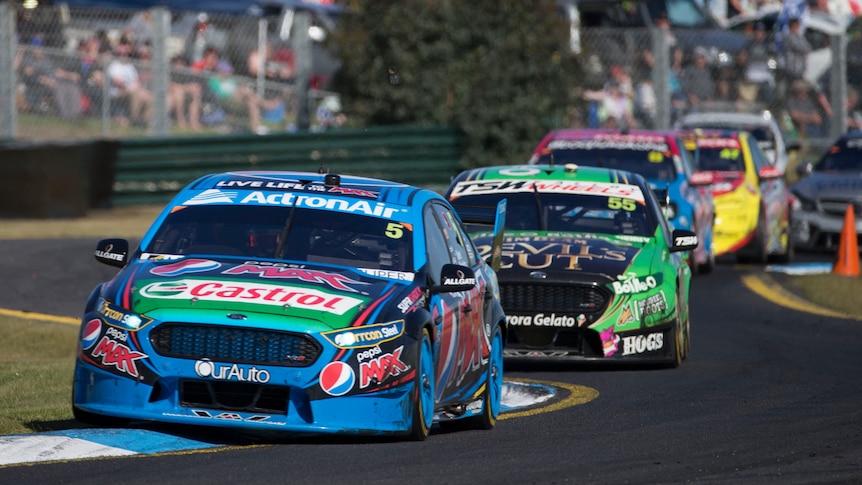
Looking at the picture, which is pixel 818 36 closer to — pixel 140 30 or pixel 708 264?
pixel 140 30

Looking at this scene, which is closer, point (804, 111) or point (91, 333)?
point (91, 333)

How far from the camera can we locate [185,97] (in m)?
A: 25.8

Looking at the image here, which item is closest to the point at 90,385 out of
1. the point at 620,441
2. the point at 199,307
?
the point at 199,307

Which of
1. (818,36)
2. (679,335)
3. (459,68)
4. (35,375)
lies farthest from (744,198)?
(818,36)

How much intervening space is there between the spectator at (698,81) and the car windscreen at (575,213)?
17.7 metres

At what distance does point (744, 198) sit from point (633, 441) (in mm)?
11927

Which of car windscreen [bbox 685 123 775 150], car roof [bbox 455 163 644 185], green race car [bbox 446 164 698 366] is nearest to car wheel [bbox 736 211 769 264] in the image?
car windscreen [bbox 685 123 775 150]

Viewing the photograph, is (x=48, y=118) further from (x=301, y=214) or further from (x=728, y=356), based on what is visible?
(x=301, y=214)

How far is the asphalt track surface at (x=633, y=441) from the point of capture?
6.79 metres

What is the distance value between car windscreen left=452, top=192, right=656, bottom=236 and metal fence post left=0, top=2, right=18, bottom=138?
12615 mm

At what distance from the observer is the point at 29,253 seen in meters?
17.5

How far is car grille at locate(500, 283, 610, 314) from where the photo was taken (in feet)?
37.6

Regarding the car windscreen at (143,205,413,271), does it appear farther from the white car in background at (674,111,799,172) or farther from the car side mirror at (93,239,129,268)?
the white car in background at (674,111,799,172)

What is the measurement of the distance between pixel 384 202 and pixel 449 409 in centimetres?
110
